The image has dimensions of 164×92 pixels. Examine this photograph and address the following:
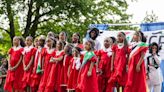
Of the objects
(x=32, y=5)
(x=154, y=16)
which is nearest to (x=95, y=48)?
(x=32, y=5)

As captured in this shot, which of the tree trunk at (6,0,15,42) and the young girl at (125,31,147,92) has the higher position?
the tree trunk at (6,0,15,42)

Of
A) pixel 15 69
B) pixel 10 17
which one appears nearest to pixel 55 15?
pixel 10 17

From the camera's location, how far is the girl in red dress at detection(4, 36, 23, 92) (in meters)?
11.2

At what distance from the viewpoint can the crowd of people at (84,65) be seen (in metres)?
9.62

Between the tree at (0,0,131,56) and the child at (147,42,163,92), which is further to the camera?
the tree at (0,0,131,56)

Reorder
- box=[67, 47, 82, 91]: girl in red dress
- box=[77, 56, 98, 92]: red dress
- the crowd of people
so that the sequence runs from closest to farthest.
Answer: the crowd of people
box=[77, 56, 98, 92]: red dress
box=[67, 47, 82, 91]: girl in red dress

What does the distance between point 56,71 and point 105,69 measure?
42.8 inches

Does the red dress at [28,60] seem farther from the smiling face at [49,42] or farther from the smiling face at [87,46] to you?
the smiling face at [87,46]

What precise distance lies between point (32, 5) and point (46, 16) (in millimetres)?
1111

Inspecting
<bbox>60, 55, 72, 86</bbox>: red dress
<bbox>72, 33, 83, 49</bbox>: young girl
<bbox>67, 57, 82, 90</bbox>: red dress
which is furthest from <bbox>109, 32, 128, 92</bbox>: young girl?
<bbox>60, 55, 72, 86</bbox>: red dress

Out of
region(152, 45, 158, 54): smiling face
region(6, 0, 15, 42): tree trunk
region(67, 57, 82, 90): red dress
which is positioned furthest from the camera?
region(6, 0, 15, 42): tree trunk

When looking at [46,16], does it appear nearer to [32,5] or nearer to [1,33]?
[32,5]

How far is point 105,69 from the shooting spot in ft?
34.5

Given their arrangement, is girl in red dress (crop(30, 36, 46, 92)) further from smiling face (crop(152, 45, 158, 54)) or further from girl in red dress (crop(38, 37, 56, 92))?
smiling face (crop(152, 45, 158, 54))
